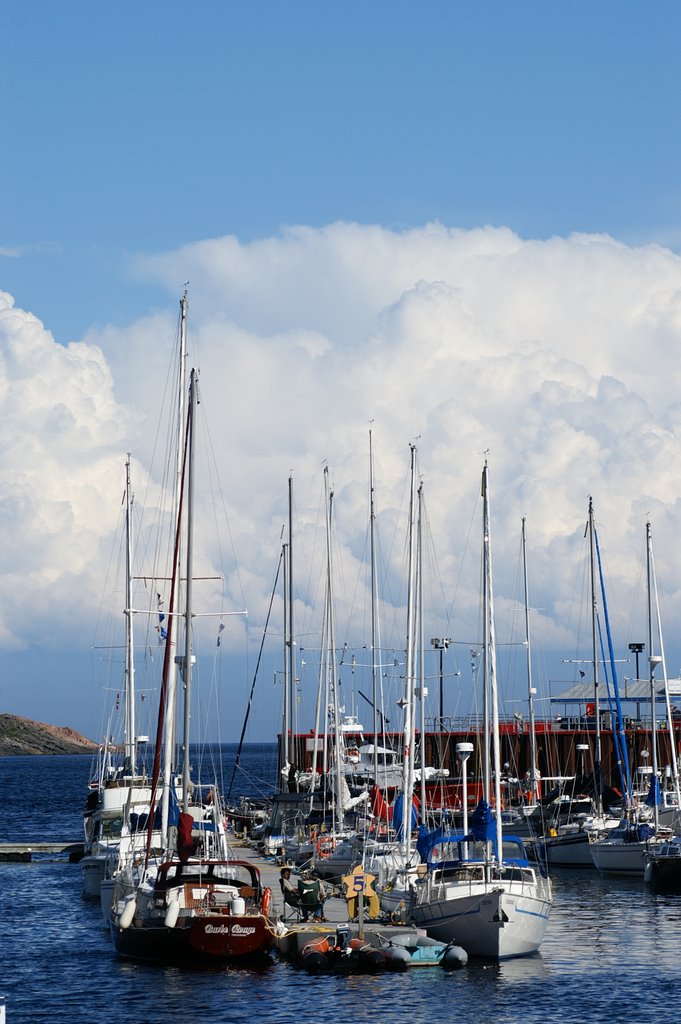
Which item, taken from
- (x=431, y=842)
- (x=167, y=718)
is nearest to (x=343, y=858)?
(x=431, y=842)

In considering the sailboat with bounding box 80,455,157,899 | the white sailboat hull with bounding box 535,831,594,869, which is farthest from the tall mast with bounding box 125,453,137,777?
the white sailboat hull with bounding box 535,831,594,869

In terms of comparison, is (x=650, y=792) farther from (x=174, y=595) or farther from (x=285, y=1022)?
(x=285, y=1022)

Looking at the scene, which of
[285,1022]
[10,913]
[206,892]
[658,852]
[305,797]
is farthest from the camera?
[305,797]

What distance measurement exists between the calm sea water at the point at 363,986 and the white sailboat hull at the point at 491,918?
0.66m

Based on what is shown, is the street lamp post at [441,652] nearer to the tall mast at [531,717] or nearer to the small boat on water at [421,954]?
the tall mast at [531,717]

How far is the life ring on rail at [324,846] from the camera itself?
176 feet

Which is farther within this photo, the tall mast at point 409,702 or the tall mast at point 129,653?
the tall mast at point 129,653

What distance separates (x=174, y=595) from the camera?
4488 cm

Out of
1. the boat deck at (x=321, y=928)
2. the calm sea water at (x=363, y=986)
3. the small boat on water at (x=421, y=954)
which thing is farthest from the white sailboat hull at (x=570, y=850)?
Result: the small boat on water at (x=421, y=954)

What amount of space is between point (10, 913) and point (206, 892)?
662 inches

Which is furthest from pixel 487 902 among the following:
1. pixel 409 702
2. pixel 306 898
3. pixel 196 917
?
pixel 409 702

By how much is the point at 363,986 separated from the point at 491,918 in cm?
419

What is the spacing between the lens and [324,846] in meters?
54.8

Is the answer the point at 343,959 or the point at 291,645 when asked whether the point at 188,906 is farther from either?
the point at 291,645
